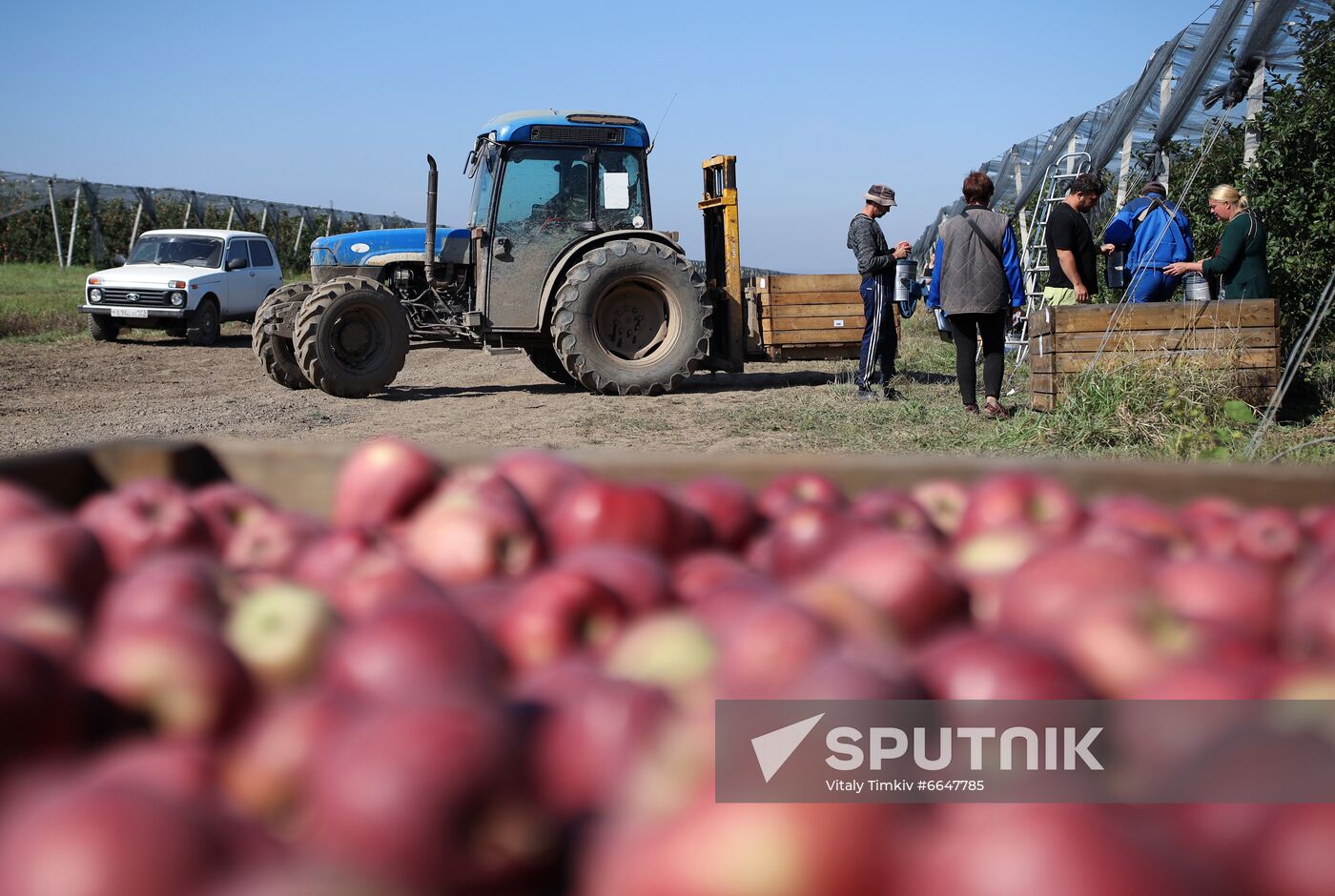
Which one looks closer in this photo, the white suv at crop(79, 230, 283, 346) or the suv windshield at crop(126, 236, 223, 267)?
the white suv at crop(79, 230, 283, 346)

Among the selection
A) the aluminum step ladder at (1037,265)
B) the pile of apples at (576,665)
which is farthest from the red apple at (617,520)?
the aluminum step ladder at (1037,265)

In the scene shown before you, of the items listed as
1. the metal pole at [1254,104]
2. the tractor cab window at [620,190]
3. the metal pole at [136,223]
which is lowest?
the tractor cab window at [620,190]

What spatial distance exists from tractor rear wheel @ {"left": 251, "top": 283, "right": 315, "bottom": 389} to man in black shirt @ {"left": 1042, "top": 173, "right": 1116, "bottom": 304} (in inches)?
270

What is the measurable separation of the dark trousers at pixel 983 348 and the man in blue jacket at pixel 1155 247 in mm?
1044

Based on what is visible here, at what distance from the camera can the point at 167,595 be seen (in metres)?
1.31

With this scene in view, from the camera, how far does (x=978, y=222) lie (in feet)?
25.4

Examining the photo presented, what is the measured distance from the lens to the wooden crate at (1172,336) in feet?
23.6

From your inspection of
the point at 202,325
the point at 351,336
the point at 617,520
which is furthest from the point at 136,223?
the point at 617,520

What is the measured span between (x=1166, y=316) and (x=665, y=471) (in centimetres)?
637

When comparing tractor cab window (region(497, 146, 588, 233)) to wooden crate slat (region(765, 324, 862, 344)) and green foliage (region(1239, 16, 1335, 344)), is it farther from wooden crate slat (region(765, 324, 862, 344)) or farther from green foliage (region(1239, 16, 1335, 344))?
green foliage (region(1239, 16, 1335, 344))

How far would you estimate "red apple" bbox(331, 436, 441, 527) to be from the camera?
1.80 metres

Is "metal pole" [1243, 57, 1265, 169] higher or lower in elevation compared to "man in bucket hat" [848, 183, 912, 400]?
higher

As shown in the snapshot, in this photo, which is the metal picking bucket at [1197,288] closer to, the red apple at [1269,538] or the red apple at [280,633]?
the red apple at [1269,538]

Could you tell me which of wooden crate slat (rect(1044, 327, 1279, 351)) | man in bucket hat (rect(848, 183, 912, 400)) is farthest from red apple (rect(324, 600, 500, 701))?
man in bucket hat (rect(848, 183, 912, 400))
